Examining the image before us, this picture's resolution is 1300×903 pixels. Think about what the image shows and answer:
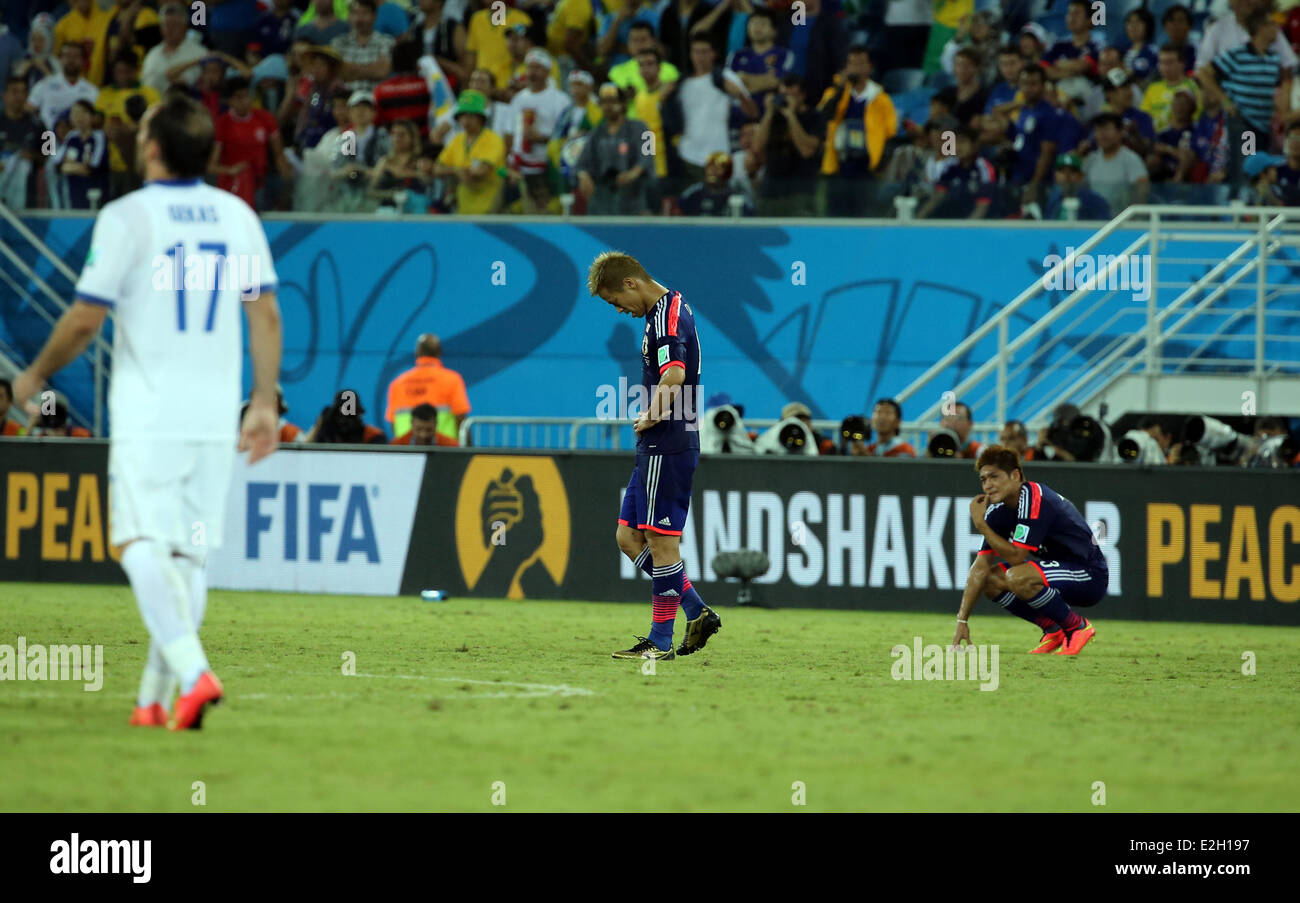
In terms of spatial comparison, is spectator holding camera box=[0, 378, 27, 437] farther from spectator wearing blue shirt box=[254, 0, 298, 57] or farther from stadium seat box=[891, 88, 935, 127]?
stadium seat box=[891, 88, 935, 127]

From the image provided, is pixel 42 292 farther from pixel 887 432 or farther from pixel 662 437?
pixel 662 437

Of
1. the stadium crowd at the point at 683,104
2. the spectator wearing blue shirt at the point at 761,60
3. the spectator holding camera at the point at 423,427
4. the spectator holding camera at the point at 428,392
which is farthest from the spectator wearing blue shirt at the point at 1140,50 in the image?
the spectator holding camera at the point at 423,427

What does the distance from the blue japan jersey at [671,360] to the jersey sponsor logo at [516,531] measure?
5603 millimetres

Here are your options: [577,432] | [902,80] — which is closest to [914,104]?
[902,80]

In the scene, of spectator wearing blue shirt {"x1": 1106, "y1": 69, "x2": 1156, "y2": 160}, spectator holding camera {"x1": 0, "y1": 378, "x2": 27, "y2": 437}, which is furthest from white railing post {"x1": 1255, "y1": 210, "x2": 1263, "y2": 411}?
spectator holding camera {"x1": 0, "y1": 378, "x2": 27, "y2": 437}

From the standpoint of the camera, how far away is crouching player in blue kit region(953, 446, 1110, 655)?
37.8 ft

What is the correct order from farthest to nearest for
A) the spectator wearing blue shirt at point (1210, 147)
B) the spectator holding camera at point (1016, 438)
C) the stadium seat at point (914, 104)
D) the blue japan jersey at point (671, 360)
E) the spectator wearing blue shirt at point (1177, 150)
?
1. the stadium seat at point (914, 104)
2. the spectator wearing blue shirt at point (1177, 150)
3. the spectator wearing blue shirt at point (1210, 147)
4. the spectator holding camera at point (1016, 438)
5. the blue japan jersey at point (671, 360)

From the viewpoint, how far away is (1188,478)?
1512 cm

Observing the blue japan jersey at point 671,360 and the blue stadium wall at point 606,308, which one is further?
the blue stadium wall at point 606,308

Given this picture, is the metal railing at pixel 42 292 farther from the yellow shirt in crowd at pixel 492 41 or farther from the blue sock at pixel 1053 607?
the blue sock at pixel 1053 607

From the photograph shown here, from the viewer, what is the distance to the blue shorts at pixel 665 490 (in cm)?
1051

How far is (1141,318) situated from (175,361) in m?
13.4

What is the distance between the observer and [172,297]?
7.04 meters

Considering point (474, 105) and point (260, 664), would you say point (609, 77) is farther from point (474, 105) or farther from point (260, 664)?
point (260, 664)
